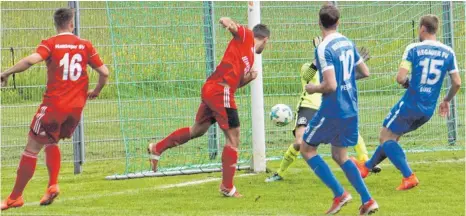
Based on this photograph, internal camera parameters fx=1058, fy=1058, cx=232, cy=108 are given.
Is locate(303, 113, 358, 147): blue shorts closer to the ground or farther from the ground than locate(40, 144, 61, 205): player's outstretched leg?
farther from the ground

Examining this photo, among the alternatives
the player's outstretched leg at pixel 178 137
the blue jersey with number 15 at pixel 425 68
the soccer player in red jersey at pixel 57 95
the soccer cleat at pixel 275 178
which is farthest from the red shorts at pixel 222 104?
the blue jersey with number 15 at pixel 425 68

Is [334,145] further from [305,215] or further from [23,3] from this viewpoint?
[23,3]

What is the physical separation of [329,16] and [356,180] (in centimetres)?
146

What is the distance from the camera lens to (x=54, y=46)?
9875 mm

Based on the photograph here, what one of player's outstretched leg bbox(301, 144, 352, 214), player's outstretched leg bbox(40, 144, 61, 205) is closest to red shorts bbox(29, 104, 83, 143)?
player's outstretched leg bbox(40, 144, 61, 205)

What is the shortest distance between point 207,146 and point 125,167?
1101 millimetres

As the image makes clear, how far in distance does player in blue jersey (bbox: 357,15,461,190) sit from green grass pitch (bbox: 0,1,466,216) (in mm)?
460

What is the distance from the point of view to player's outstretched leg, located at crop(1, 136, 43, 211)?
9.96 meters

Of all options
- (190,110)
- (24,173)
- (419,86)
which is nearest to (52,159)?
(24,173)

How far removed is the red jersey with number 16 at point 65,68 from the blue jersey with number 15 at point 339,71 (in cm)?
233

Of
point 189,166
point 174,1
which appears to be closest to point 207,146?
point 189,166

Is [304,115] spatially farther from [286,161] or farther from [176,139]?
[176,139]

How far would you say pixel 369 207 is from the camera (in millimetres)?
9219

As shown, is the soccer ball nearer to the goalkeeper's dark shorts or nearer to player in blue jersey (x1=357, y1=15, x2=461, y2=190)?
the goalkeeper's dark shorts
